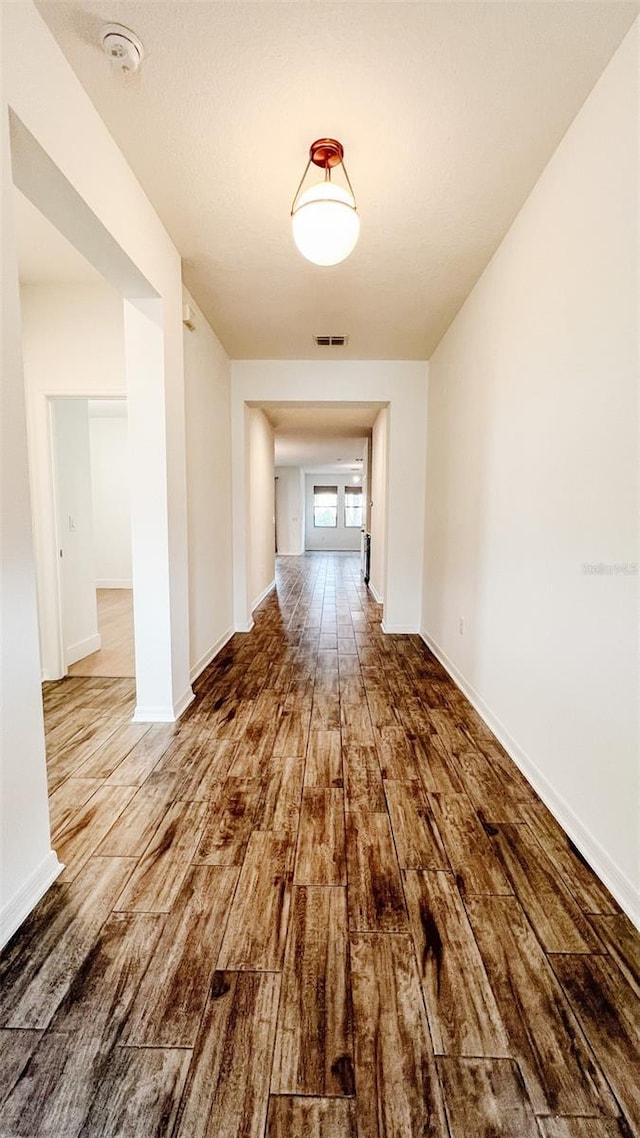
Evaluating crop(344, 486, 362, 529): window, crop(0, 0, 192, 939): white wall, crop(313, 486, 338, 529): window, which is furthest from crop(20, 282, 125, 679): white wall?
crop(344, 486, 362, 529): window

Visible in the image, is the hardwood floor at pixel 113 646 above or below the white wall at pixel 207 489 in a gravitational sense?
below

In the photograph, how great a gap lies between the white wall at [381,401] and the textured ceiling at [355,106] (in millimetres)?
1567

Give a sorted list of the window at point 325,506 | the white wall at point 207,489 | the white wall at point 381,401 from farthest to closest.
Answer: the window at point 325,506, the white wall at point 381,401, the white wall at point 207,489

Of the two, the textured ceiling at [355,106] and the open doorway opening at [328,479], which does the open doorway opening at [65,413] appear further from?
the open doorway opening at [328,479]

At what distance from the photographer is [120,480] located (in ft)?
23.0

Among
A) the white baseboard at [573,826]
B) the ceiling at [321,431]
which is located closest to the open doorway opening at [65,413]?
the ceiling at [321,431]

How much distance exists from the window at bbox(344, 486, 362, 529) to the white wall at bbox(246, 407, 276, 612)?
24.3ft

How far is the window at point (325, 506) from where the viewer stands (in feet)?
47.1

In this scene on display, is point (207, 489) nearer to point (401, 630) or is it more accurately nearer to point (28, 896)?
point (401, 630)

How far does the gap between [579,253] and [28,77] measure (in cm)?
188

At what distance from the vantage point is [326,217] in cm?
174

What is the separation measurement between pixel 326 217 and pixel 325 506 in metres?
12.7

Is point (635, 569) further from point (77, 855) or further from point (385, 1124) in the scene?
point (77, 855)

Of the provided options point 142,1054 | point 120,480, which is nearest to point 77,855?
point 142,1054
